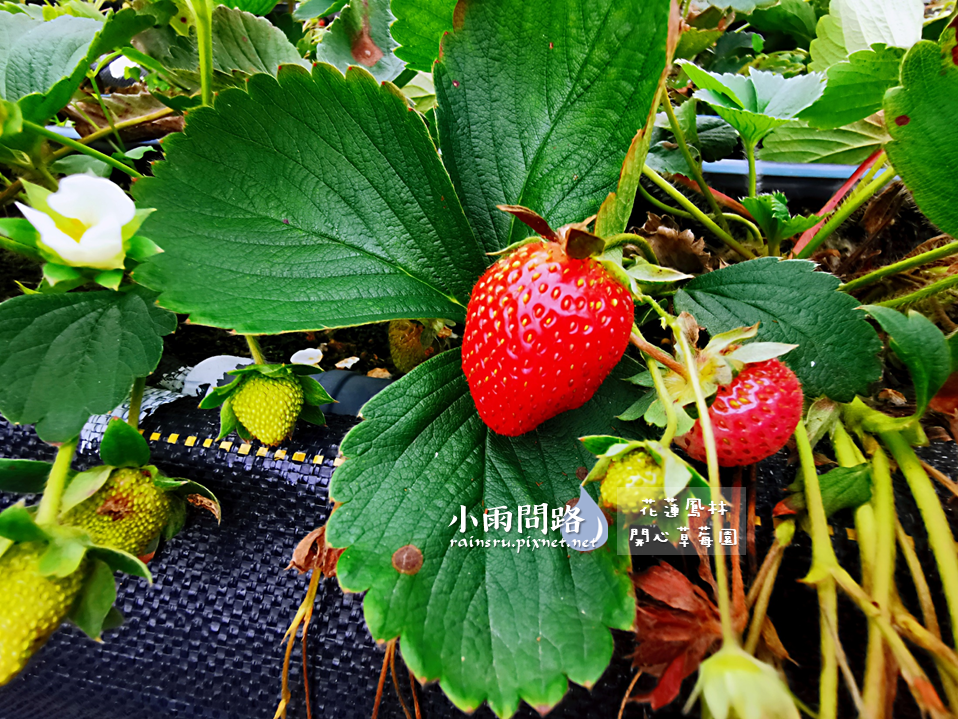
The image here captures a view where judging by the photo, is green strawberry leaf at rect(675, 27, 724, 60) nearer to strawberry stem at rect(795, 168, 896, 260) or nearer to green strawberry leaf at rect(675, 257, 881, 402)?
strawberry stem at rect(795, 168, 896, 260)

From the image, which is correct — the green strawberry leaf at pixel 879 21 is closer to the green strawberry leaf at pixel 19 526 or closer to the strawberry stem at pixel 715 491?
the strawberry stem at pixel 715 491

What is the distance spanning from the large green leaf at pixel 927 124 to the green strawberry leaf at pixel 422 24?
312 mm

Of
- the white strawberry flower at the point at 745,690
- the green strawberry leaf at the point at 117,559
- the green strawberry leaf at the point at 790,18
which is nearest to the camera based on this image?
the white strawberry flower at the point at 745,690

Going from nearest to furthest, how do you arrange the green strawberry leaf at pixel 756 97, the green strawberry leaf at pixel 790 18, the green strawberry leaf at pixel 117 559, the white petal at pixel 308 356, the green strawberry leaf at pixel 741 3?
the green strawberry leaf at pixel 117 559, the green strawberry leaf at pixel 756 97, the white petal at pixel 308 356, the green strawberry leaf at pixel 741 3, the green strawberry leaf at pixel 790 18

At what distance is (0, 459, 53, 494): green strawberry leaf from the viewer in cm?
36

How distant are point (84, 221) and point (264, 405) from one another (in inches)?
6.6

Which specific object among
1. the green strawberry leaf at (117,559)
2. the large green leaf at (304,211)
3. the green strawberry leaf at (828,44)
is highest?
the green strawberry leaf at (828,44)

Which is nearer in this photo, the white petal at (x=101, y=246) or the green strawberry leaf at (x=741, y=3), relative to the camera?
the white petal at (x=101, y=246)

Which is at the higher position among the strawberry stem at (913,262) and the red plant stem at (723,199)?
the strawberry stem at (913,262)

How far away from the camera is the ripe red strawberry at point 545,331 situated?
300 millimetres

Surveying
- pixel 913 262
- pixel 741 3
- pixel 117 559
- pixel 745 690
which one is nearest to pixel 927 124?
pixel 913 262

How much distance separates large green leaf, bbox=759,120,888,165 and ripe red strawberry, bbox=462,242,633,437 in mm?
454

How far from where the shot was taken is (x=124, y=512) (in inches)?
14.8

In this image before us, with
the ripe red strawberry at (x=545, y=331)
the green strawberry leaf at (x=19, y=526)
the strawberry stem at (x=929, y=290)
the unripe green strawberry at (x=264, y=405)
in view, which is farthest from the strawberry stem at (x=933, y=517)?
the green strawberry leaf at (x=19, y=526)
